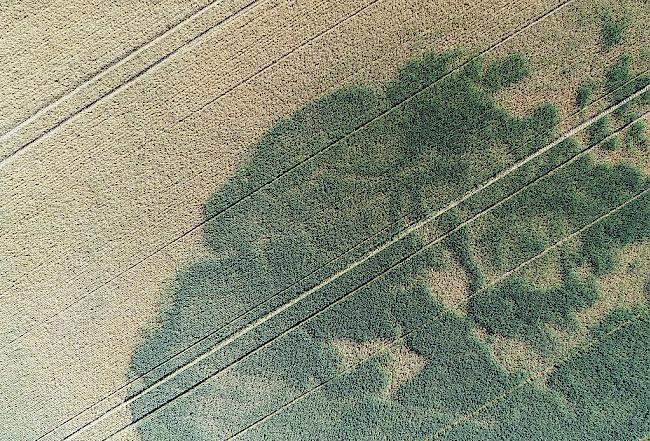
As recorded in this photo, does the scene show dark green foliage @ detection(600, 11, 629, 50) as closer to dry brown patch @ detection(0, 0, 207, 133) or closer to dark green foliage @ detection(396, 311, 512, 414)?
dark green foliage @ detection(396, 311, 512, 414)

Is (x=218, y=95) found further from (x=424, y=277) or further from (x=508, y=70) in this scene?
(x=508, y=70)

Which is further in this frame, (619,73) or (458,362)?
(458,362)

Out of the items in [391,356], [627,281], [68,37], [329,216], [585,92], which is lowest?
[627,281]

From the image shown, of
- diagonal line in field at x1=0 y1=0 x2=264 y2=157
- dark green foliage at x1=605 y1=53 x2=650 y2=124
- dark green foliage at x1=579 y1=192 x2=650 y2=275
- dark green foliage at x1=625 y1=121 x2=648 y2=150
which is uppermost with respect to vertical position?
diagonal line in field at x1=0 y1=0 x2=264 y2=157

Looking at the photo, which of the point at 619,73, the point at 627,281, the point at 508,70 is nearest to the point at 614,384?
the point at 627,281

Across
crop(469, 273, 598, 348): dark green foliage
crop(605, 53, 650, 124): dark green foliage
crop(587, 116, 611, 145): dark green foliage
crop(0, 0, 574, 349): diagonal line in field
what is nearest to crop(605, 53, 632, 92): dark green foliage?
crop(605, 53, 650, 124): dark green foliage
